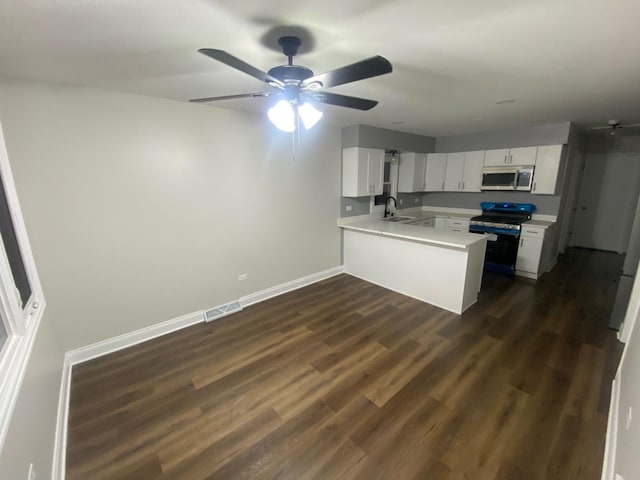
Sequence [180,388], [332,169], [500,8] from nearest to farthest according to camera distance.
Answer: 1. [500,8]
2. [180,388]
3. [332,169]

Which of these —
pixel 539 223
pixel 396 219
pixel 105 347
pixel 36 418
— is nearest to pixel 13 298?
pixel 36 418

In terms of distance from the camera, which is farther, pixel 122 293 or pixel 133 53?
pixel 122 293

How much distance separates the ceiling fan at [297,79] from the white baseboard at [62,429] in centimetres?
233

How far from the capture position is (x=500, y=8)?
4.10 ft

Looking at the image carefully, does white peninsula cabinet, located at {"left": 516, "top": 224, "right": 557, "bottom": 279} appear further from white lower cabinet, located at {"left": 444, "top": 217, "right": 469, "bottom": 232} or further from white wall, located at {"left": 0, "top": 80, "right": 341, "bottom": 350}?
white wall, located at {"left": 0, "top": 80, "right": 341, "bottom": 350}

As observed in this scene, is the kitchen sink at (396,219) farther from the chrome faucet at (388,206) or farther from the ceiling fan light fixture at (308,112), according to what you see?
the ceiling fan light fixture at (308,112)

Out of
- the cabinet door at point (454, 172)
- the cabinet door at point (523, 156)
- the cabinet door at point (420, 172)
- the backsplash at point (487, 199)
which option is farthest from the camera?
the cabinet door at point (420, 172)

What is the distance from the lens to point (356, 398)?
2.08 metres

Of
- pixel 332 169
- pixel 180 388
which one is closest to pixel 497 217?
pixel 332 169

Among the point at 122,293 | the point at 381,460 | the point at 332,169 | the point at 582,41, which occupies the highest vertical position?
the point at 582,41

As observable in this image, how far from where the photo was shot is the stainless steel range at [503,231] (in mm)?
4301

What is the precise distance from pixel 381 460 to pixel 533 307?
2.98 m

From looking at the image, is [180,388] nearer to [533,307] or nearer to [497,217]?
[533,307]

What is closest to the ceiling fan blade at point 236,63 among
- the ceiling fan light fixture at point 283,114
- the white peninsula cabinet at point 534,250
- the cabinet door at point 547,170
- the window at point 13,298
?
the ceiling fan light fixture at point 283,114
